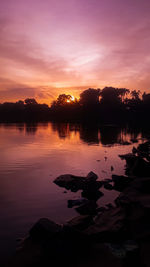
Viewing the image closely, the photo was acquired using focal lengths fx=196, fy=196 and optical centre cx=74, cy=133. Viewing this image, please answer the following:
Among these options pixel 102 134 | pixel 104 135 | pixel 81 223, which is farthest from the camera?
pixel 102 134

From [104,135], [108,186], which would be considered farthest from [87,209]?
[104,135]

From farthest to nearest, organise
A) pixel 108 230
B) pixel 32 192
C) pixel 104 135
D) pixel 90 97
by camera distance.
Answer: pixel 90 97, pixel 104 135, pixel 32 192, pixel 108 230

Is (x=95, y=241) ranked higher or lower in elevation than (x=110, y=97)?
lower

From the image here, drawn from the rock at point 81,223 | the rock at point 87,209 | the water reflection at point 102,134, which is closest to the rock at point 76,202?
the rock at point 87,209

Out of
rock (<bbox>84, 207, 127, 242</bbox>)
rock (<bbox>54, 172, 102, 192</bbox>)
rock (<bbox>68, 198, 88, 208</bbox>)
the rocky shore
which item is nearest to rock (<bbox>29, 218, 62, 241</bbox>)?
the rocky shore

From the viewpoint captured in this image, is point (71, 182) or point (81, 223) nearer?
point (81, 223)

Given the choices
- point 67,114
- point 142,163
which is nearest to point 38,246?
point 142,163

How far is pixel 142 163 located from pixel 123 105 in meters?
135

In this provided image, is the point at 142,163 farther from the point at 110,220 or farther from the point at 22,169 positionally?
the point at 22,169

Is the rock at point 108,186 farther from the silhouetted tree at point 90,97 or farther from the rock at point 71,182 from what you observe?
the silhouetted tree at point 90,97

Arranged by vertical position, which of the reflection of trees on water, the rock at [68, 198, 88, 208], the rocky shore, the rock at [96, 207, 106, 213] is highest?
the reflection of trees on water

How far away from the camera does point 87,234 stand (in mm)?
7719

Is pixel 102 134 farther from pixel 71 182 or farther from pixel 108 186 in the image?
pixel 71 182

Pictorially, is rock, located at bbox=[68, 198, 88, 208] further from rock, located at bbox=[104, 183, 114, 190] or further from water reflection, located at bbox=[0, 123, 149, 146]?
water reflection, located at bbox=[0, 123, 149, 146]
